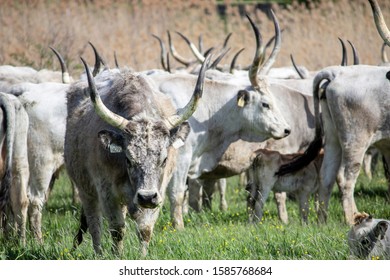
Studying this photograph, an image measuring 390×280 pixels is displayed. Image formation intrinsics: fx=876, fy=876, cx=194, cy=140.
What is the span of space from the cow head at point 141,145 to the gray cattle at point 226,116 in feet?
11.7

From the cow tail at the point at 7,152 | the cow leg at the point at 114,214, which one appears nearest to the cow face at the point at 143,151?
the cow leg at the point at 114,214

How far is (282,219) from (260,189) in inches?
17.8


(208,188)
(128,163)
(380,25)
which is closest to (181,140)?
(128,163)

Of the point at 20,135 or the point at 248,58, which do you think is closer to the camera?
the point at 20,135

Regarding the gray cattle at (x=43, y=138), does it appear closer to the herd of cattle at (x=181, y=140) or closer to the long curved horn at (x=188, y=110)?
the herd of cattle at (x=181, y=140)

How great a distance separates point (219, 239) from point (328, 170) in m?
2.56

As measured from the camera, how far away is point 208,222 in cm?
999

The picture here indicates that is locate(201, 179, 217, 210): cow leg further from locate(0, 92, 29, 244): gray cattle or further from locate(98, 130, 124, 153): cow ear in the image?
locate(98, 130, 124, 153): cow ear

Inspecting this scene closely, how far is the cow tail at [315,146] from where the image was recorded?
10.6 meters

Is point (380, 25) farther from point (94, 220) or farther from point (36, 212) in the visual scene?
point (36, 212)

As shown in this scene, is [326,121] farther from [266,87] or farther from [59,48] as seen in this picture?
[59,48]

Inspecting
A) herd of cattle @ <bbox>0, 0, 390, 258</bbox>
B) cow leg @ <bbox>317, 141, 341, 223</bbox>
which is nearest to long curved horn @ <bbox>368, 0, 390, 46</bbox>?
herd of cattle @ <bbox>0, 0, 390, 258</bbox>

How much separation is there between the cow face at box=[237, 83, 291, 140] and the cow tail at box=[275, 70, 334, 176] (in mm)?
406
